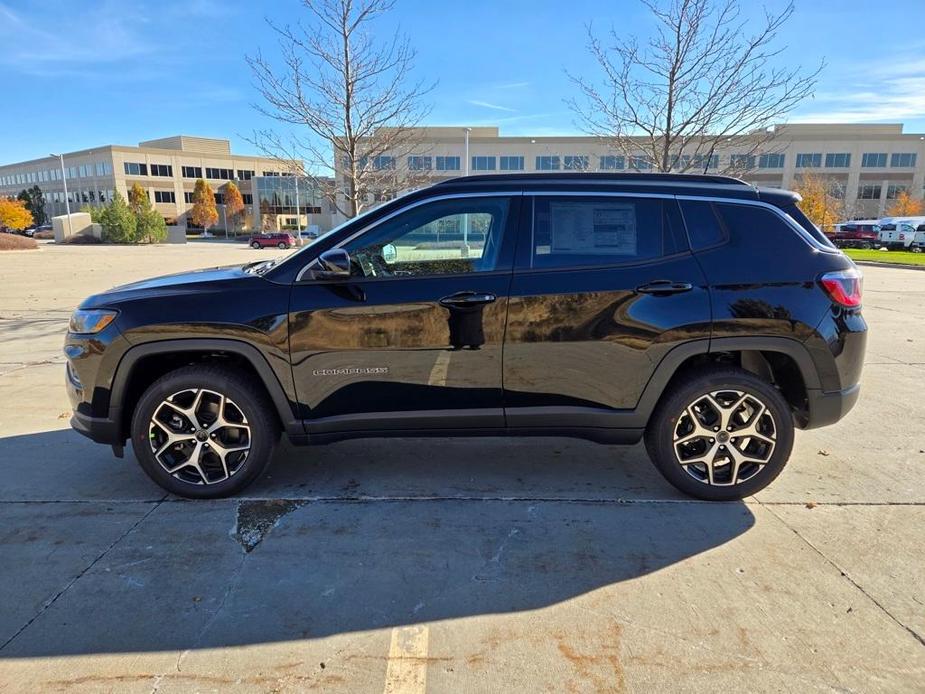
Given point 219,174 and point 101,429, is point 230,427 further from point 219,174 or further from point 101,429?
point 219,174

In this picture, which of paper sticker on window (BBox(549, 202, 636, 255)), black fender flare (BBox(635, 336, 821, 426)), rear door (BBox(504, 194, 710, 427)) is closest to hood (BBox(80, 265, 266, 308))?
rear door (BBox(504, 194, 710, 427))

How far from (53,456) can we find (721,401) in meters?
4.71

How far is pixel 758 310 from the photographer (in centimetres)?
337

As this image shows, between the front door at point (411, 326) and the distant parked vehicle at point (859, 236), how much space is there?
4912 cm

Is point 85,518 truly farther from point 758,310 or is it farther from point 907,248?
point 907,248

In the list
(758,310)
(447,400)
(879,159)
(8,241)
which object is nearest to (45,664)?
(447,400)

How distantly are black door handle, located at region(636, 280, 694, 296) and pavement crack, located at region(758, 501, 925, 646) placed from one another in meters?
1.46

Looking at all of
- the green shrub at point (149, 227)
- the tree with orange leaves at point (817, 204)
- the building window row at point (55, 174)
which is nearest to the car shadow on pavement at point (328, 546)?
the tree with orange leaves at point (817, 204)

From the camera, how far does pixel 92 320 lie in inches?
135

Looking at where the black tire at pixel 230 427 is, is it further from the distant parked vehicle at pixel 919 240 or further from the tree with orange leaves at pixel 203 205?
the tree with orange leaves at pixel 203 205

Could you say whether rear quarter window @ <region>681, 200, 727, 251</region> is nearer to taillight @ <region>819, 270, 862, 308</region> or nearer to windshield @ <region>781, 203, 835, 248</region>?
windshield @ <region>781, 203, 835, 248</region>

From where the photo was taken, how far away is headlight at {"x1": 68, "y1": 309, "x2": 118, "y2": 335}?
3.41m

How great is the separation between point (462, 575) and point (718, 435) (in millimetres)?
1768

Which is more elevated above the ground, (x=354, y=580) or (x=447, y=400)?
(x=447, y=400)
